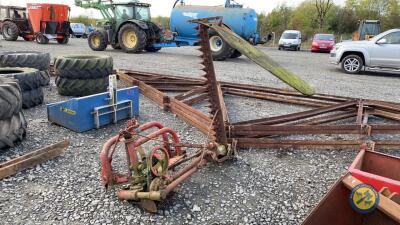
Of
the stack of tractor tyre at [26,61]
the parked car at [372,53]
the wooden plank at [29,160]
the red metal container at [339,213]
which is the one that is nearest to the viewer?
the red metal container at [339,213]

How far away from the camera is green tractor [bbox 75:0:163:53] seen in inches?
557

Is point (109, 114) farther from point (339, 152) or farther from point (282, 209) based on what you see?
point (339, 152)

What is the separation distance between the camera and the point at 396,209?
1938mm

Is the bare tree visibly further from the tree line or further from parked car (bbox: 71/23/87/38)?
parked car (bbox: 71/23/87/38)

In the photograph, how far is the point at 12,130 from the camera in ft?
11.8

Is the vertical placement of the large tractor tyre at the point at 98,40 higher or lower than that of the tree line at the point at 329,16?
lower

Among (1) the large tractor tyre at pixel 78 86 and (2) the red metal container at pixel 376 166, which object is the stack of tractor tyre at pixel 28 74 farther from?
(2) the red metal container at pixel 376 166

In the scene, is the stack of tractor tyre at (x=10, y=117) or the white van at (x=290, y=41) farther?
the white van at (x=290, y=41)

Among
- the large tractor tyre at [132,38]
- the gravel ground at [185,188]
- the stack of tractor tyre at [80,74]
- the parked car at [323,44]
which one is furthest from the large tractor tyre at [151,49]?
the parked car at [323,44]

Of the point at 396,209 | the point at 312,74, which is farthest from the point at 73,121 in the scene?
the point at 312,74

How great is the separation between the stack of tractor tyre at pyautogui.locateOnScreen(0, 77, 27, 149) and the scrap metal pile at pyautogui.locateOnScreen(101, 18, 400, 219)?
3.59 feet

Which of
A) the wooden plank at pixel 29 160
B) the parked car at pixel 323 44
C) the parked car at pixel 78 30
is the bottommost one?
the wooden plank at pixel 29 160

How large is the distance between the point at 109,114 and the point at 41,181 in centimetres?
169

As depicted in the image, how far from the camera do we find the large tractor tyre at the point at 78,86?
19.3 feet
